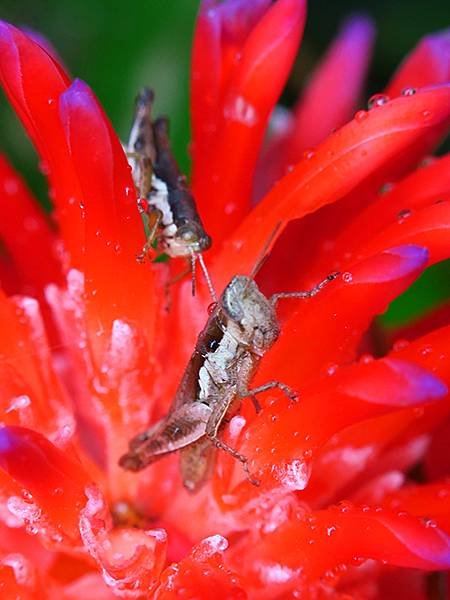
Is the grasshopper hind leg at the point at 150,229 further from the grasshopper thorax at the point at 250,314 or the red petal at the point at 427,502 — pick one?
the red petal at the point at 427,502

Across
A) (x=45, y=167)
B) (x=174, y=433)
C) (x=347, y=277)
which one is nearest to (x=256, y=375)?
(x=174, y=433)

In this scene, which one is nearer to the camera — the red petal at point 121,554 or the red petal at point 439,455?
the red petal at point 121,554

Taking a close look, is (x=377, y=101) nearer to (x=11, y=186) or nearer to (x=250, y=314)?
(x=250, y=314)

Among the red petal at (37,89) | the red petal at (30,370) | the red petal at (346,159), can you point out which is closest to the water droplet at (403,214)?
the red petal at (346,159)

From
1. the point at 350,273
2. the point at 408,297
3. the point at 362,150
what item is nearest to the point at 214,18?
the point at 362,150

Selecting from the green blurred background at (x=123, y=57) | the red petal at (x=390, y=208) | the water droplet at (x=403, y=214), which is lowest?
the water droplet at (x=403, y=214)

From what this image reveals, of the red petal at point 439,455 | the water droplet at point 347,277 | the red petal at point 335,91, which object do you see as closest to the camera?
the water droplet at point 347,277

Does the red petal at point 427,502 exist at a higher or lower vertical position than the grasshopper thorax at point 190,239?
lower

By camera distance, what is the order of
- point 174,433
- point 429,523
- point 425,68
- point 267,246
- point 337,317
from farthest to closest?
point 425,68 < point 267,246 < point 174,433 < point 337,317 < point 429,523
